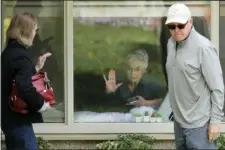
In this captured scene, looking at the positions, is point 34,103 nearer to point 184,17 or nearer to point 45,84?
point 45,84

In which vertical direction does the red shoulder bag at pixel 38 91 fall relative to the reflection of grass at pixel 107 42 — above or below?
below

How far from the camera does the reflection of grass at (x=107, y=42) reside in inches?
272

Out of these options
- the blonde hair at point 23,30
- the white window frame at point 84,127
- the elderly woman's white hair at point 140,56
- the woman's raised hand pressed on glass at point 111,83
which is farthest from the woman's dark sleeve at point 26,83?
the elderly woman's white hair at point 140,56

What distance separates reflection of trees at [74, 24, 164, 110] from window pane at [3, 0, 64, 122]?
230mm

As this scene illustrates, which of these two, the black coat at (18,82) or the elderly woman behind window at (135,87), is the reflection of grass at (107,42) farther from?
the black coat at (18,82)

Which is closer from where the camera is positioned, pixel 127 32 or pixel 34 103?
pixel 34 103

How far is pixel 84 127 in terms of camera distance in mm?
6734

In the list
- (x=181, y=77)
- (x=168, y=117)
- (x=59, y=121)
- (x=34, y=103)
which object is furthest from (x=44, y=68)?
(x=181, y=77)

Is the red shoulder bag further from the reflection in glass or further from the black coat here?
the reflection in glass

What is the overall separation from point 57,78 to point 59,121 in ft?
1.55

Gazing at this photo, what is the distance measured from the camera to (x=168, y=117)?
6840 mm

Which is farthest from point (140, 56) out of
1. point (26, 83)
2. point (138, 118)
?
point (26, 83)

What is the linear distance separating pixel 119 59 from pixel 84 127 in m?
0.85

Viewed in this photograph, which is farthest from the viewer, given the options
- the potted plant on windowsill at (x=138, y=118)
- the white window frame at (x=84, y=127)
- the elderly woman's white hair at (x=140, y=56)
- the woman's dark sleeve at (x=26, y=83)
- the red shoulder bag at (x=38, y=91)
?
the elderly woman's white hair at (x=140, y=56)
